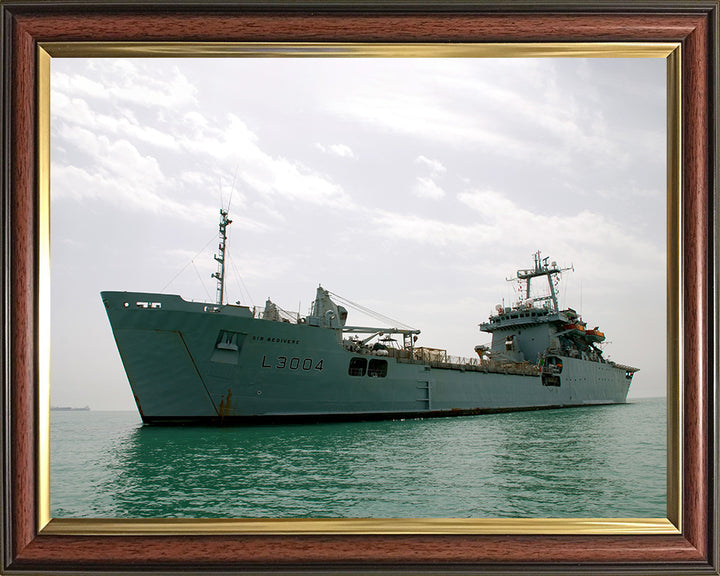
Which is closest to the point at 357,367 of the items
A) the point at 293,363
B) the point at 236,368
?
the point at 293,363

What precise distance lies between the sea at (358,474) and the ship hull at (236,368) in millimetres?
1668

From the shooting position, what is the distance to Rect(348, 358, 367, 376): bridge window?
2281 centimetres

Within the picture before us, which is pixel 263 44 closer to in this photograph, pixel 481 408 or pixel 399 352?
pixel 399 352

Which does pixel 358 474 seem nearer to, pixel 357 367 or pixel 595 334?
pixel 357 367

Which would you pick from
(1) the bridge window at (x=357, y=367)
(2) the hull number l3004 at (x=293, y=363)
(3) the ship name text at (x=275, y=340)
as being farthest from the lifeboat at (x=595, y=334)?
(3) the ship name text at (x=275, y=340)

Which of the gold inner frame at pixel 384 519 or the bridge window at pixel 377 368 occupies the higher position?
the gold inner frame at pixel 384 519

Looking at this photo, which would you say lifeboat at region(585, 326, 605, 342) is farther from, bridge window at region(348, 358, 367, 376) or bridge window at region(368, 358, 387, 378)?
bridge window at region(348, 358, 367, 376)

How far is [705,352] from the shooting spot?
137 inches

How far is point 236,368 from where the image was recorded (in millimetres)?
19328

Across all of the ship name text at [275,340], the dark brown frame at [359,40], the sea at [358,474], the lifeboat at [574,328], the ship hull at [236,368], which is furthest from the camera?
the lifeboat at [574,328]

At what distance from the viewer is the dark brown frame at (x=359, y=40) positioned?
3164 millimetres

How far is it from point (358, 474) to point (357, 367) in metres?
13.1

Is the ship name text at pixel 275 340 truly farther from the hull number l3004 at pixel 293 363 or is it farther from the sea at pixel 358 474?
the sea at pixel 358 474

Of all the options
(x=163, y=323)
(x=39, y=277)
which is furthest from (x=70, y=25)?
(x=163, y=323)
